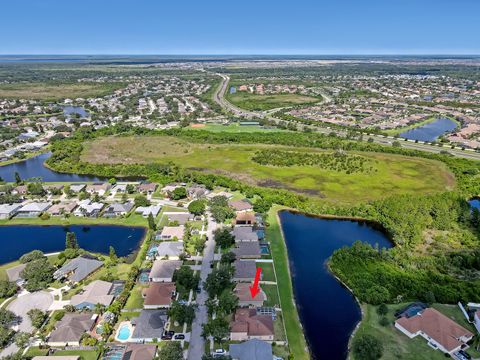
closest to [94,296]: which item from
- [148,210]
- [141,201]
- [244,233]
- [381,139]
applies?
[244,233]

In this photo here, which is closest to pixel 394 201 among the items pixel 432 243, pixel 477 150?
pixel 432 243

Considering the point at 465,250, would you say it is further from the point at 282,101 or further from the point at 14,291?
the point at 282,101

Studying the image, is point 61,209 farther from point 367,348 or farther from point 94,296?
point 367,348

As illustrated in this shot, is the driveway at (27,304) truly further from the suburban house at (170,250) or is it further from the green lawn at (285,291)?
the green lawn at (285,291)

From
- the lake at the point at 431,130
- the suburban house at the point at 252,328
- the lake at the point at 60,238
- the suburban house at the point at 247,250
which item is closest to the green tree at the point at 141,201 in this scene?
the lake at the point at 60,238

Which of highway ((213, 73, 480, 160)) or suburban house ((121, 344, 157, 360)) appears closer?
suburban house ((121, 344, 157, 360))

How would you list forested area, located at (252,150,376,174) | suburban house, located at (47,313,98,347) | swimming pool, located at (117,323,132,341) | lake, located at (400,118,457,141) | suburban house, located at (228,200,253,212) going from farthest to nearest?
lake, located at (400,118,457,141)
forested area, located at (252,150,376,174)
suburban house, located at (228,200,253,212)
swimming pool, located at (117,323,132,341)
suburban house, located at (47,313,98,347)

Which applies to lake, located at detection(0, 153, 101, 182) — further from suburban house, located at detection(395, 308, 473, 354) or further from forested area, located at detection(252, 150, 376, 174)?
suburban house, located at detection(395, 308, 473, 354)

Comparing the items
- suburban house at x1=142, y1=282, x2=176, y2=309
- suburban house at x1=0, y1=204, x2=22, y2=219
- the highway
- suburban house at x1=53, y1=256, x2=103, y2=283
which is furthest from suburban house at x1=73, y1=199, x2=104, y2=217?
the highway
